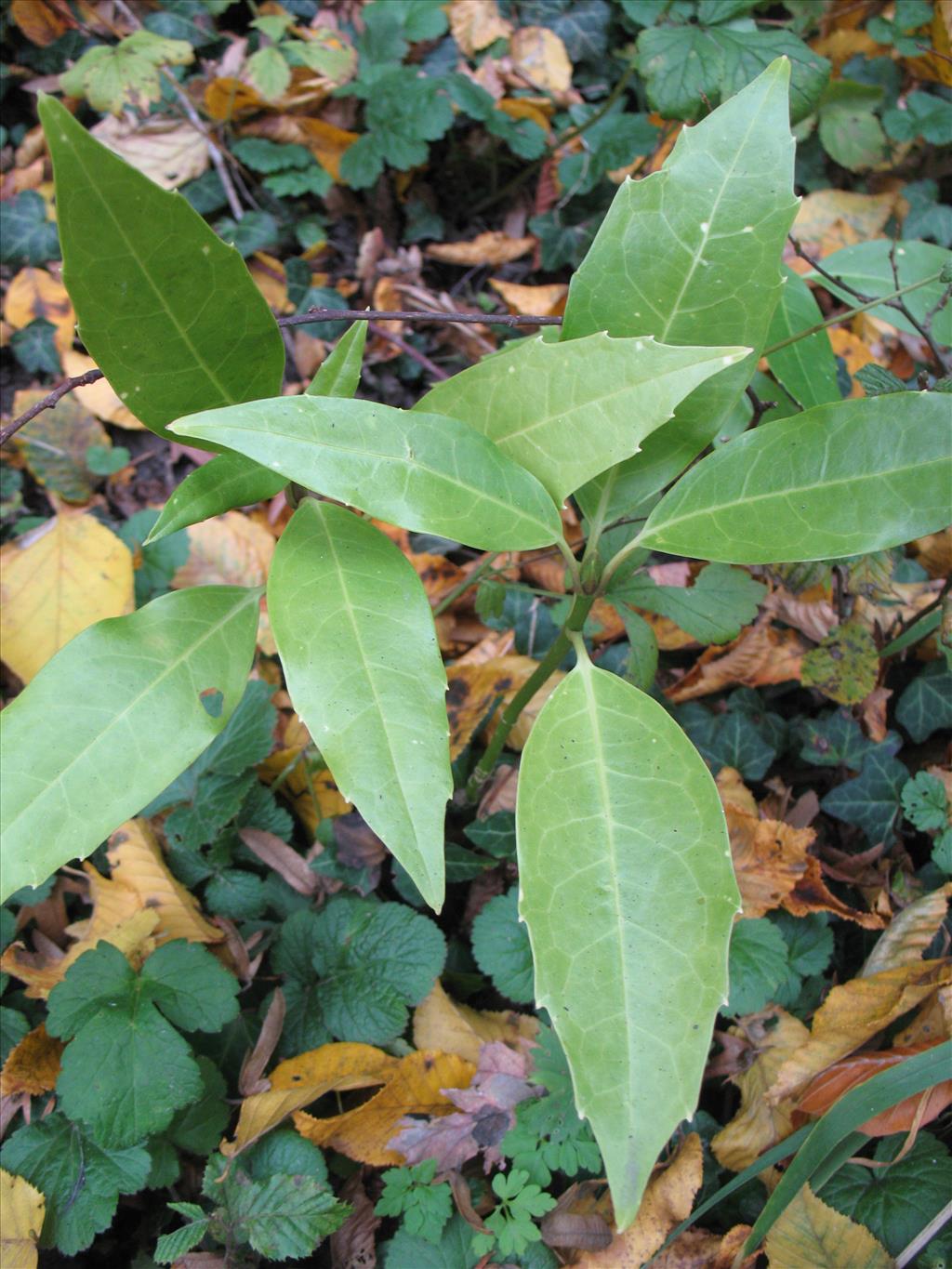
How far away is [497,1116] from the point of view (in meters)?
1.33

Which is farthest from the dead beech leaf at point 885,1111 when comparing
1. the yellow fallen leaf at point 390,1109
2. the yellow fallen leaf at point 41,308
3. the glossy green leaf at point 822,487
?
the yellow fallen leaf at point 41,308

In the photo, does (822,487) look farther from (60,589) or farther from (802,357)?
(60,589)

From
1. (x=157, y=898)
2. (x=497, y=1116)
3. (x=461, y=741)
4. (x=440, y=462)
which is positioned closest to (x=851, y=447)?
(x=440, y=462)

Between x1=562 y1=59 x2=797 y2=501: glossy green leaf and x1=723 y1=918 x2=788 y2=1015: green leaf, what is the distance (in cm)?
80

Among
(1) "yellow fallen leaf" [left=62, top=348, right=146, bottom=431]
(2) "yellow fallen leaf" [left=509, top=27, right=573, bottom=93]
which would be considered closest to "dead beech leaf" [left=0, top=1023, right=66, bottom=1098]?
(1) "yellow fallen leaf" [left=62, top=348, right=146, bottom=431]

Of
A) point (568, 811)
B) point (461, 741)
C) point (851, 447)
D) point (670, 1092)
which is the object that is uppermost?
point (851, 447)

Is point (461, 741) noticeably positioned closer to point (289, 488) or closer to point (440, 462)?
point (289, 488)

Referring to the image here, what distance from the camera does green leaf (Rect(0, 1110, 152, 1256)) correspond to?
1.25 m

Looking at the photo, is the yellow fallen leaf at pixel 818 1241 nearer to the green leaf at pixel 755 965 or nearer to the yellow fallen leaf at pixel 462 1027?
the green leaf at pixel 755 965

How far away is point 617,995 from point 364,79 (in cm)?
251

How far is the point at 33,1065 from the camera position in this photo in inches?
55.0

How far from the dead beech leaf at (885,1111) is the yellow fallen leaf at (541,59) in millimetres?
2578

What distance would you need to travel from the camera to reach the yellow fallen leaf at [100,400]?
228cm

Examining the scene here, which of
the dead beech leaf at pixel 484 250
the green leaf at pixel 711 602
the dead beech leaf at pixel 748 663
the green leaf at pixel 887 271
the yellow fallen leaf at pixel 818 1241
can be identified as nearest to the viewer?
the yellow fallen leaf at pixel 818 1241
